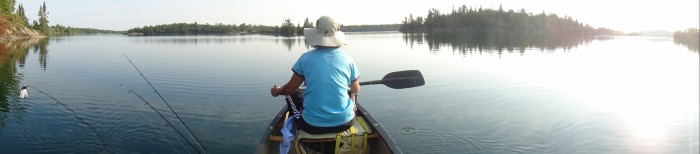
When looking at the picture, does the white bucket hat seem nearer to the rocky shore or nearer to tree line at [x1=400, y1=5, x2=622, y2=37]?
the rocky shore

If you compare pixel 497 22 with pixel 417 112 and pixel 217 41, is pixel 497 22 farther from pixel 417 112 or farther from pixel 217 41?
pixel 417 112

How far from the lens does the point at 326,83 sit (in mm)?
4133

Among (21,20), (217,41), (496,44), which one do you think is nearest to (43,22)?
(21,20)

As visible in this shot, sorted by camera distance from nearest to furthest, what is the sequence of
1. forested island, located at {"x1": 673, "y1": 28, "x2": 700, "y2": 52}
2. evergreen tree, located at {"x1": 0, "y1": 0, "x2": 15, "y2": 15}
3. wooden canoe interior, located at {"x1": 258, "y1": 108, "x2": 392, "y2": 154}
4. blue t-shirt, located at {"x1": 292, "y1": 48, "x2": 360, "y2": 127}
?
blue t-shirt, located at {"x1": 292, "y1": 48, "x2": 360, "y2": 127}
wooden canoe interior, located at {"x1": 258, "y1": 108, "x2": 392, "y2": 154}
forested island, located at {"x1": 673, "y1": 28, "x2": 700, "y2": 52}
evergreen tree, located at {"x1": 0, "y1": 0, "x2": 15, "y2": 15}

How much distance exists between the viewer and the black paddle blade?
7.31m

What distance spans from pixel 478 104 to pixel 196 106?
6.65m

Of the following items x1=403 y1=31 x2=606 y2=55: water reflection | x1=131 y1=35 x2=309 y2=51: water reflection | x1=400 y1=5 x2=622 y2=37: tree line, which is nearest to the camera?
x1=403 y1=31 x2=606 y2=55: water reflection

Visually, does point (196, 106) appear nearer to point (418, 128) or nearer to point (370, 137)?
point (418, 128)

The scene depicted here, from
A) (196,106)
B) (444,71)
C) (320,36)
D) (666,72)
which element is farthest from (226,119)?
(666,72)

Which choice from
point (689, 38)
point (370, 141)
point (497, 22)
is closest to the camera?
point (370, 141)

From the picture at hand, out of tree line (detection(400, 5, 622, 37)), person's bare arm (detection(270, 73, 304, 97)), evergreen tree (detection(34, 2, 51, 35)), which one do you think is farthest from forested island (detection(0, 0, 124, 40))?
tree line (detection(400, 5, 622, 37))

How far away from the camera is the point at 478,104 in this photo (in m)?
11.2

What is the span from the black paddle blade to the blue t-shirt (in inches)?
117

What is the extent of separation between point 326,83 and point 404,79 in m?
3.42
